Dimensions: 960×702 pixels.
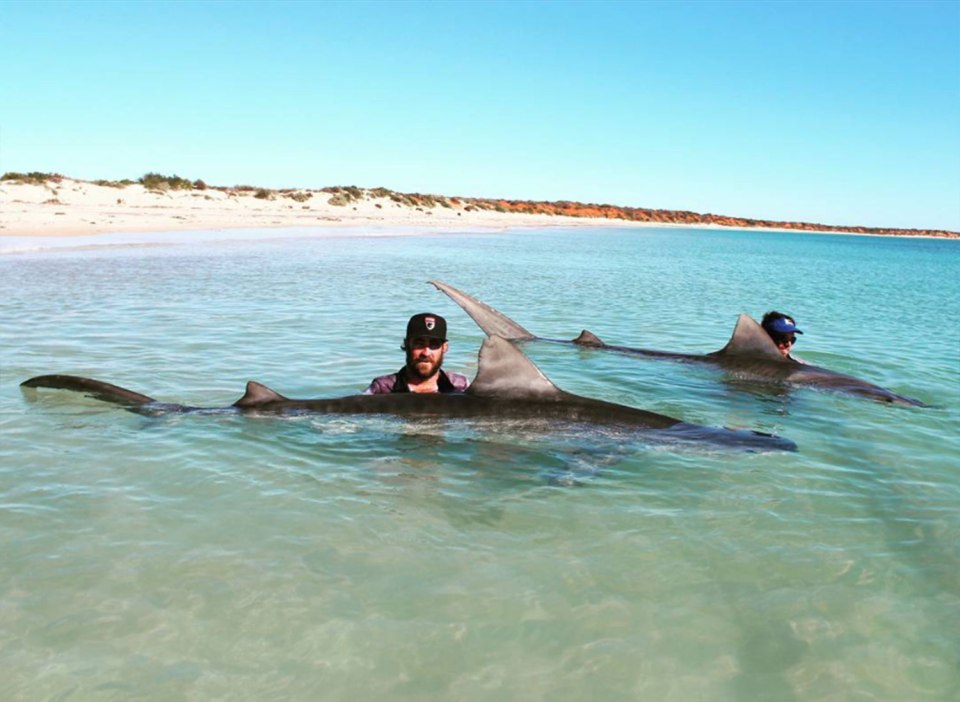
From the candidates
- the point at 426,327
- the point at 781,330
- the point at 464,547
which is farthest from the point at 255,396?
the point at 781,330

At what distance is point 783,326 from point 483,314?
12.6 ft

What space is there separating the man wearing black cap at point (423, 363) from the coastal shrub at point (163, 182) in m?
46.2

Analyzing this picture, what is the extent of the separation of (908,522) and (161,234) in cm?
3423

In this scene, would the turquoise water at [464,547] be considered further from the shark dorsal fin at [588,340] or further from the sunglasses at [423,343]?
the shark dorsal fin at [588,340]

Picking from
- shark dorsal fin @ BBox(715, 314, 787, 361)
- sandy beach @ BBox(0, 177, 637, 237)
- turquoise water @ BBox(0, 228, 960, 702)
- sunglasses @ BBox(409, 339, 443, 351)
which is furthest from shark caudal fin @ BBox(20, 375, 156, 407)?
sandy beach @ BBox(0, 177, 637, 237)

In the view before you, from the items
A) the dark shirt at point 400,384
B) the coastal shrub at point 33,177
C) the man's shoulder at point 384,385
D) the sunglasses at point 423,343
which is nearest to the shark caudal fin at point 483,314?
the dark shirt at point 400,384

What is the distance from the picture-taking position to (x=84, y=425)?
7.04m

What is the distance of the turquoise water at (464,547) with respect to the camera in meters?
3.57

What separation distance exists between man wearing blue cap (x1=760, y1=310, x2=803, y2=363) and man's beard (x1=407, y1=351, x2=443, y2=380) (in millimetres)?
5190

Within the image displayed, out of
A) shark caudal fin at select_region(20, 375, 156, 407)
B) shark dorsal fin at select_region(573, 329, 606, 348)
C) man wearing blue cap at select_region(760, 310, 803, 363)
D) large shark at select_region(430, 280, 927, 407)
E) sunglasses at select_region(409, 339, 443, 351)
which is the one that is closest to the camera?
sunglasses at select_region(409, 339, 443, 351)

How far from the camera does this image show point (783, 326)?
1029 centimetres

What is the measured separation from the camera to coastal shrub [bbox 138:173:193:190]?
50.0 m

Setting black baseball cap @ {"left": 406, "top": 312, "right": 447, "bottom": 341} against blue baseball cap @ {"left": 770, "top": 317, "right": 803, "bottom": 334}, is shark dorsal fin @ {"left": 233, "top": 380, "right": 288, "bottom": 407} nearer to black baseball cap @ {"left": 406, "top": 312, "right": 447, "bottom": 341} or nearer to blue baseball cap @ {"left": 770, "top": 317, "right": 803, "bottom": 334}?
black baseball cap @ {"left": 406, "top": 312, "right": 447, "bottom": 341}

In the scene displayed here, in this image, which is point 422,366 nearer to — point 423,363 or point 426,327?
point 423,363
